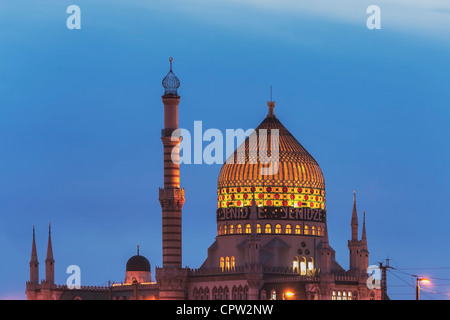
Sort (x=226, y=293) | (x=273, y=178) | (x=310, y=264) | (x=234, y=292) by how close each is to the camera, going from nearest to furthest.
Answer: (x=234, y=292) < (x=226, y=293) < (x=310, y=264) < (x=273, y=178)

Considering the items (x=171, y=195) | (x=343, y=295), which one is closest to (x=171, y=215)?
(x=171, y=195)

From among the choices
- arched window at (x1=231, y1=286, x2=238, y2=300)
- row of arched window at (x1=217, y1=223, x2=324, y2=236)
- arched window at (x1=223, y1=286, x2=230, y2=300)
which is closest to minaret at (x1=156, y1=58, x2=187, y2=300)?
arched window at (x1=223, y1=286, x2=230, y2=300)

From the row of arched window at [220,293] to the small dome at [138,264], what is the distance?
2361cm

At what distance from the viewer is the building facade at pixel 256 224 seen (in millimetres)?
127250

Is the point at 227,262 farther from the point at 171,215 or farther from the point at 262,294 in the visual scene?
the point at 262,294

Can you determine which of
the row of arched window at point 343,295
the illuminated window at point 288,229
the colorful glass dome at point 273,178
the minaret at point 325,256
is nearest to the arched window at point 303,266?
the illuminated window at point 288,229

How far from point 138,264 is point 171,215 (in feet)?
82.2

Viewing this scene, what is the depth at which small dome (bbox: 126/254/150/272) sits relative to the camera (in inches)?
6009

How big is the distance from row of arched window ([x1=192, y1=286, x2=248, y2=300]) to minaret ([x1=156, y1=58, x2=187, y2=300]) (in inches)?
52.9

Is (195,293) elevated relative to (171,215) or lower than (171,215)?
lower

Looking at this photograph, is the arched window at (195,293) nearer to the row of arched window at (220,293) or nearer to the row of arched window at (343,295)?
the row of arched window at (220,293)

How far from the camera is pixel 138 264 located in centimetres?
15288
